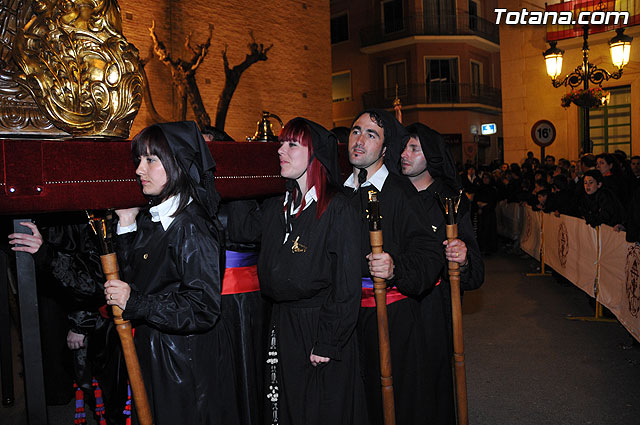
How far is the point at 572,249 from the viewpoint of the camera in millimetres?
8008

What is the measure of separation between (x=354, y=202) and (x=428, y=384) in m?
1.16

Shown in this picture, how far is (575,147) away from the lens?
51.4ft

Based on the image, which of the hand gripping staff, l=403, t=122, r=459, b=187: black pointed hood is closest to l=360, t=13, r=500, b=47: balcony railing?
l=403, t=122, r=459, b=187: black pointed hood

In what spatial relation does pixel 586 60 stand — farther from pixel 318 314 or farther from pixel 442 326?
pixel 318 314

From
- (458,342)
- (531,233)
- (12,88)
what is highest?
(12,88)

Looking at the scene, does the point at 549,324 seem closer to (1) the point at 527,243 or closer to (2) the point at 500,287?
(2) the point at 500,287

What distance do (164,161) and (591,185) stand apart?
259 inches

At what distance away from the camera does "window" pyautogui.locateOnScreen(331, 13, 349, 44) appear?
2977cm

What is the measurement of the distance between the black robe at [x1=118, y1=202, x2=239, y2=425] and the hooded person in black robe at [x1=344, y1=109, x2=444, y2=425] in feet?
3.02

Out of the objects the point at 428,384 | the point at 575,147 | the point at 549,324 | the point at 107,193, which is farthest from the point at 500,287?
the point at 575,147

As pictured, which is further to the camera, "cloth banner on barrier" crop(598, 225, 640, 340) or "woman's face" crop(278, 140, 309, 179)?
"cloth banner on barrier" crop(598, 225, 640, 340)

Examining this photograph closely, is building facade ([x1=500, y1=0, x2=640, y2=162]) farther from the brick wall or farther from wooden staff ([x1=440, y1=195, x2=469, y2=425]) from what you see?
wooden staff ([x1=440, y1=195, x2=469, y2=425])

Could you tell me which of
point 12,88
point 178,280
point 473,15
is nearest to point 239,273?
point 178,280

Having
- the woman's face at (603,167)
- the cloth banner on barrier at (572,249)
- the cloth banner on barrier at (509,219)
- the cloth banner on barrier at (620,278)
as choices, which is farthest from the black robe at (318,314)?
the cloth banner on barrier at (509,219)
